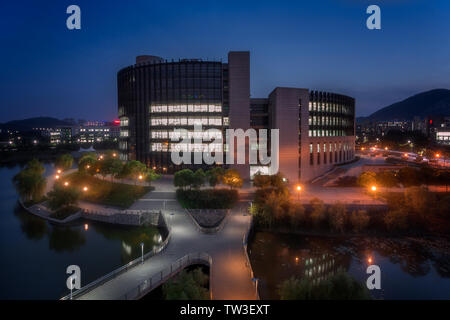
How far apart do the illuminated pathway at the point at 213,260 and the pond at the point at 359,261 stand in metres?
2.56

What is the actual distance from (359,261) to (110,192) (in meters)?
33.5

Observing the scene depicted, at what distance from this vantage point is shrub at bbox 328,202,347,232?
109ft

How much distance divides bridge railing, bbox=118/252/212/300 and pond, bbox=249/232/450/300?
4.68 meters

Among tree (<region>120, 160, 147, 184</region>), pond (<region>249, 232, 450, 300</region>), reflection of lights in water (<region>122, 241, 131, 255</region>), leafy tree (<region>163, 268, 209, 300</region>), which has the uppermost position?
tree (<region>120, 160, 147, 184</region>)

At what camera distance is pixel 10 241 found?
3231 centimetres

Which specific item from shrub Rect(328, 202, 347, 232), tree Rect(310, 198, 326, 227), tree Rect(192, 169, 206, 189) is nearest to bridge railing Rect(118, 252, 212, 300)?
tree Rect(310, 198, 326, 227)

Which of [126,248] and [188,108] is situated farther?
[188,108]

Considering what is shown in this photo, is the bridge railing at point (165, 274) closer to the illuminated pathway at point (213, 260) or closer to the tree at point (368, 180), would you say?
the illuminated pathway at point (213, 260)

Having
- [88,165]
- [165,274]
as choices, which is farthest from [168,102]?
[165,274]

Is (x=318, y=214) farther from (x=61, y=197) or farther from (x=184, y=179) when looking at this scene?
(x=61, y=197)

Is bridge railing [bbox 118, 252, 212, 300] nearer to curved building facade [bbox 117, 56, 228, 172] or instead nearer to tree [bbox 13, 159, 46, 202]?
tree [bbox 13, 159, 46, 202]

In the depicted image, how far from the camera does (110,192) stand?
45594 mm

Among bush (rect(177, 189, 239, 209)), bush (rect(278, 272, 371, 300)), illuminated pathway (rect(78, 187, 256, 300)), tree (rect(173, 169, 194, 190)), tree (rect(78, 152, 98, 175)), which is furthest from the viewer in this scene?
tree (rect(78, 152, 98, 175))
